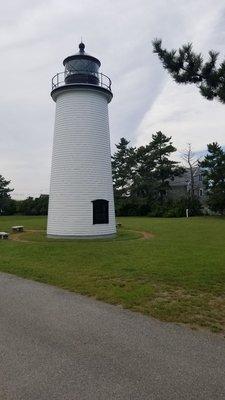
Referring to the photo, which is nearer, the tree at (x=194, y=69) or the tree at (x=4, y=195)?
the tree at (x=194, y=69)

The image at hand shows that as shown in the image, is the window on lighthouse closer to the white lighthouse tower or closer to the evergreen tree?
the white lighthouse tower

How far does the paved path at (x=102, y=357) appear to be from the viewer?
4234 millimetres

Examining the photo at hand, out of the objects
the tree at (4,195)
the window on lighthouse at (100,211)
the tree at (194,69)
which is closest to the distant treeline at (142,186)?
the tree at (4,195)

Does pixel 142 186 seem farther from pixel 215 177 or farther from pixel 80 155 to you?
pixel 80 155

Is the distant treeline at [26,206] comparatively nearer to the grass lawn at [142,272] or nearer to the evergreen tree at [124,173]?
the evergreen tree at [124,173]

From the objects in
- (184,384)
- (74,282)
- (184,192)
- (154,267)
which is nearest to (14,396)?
(184,384)

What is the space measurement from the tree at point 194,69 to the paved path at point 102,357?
5311 mm

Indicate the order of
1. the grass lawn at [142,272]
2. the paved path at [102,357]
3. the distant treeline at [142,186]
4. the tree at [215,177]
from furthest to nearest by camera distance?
1. the distant treeline at [142,186]
2. the tree at [215,177]
3. the grass lawn at [142,272]
4. the paved path at [102,357]

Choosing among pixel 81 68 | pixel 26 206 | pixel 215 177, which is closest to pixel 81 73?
pixel 81 68

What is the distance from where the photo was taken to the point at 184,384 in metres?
4.37

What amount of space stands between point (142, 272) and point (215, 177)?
31.6m

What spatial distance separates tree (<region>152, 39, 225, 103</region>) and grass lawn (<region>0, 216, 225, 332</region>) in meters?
4.45

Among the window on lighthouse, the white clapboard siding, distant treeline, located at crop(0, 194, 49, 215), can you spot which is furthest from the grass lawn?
distant treeline, located at crop(0, 194, 49, 215)

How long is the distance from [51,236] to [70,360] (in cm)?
1640
